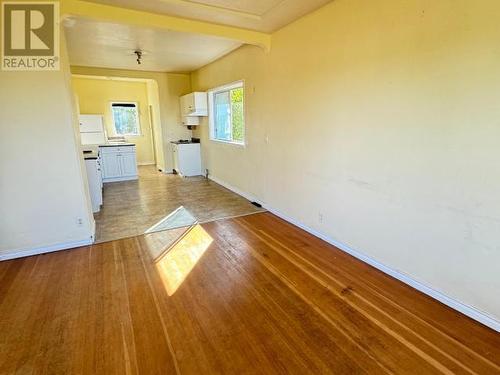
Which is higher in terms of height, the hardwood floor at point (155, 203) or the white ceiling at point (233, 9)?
the white ceiling at point (233, 9)

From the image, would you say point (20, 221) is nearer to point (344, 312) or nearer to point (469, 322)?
point (344, 312)

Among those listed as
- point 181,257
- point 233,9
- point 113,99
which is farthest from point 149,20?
point 113,99

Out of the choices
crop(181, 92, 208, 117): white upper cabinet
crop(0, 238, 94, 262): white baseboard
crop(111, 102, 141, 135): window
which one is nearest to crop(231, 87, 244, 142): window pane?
crop(181, 92, 208, 117): white upper cabinet

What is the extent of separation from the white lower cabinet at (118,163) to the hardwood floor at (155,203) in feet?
0.87

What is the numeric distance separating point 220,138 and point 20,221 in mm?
4101

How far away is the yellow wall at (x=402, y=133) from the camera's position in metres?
1.85

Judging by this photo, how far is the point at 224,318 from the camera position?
204 cm

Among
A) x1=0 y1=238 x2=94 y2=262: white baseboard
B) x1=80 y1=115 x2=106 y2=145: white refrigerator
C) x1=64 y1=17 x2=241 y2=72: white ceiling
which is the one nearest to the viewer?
x1=0 y1=238 x2=94 y2=262: white baseboard

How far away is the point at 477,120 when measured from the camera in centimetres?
184

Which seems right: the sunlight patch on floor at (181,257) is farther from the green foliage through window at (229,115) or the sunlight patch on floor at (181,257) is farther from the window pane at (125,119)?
the window pane at (125,119)

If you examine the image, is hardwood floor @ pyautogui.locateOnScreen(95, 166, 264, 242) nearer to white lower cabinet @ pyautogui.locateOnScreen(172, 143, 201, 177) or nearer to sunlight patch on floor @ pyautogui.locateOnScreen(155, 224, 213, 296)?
white lower cabinet @ pyautogui.locateOnScreen(172, 143, 201, 177)

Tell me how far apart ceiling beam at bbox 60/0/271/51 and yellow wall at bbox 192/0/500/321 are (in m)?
0.57

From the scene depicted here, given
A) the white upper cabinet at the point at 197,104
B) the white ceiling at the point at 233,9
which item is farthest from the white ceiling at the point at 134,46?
the white upper cabinet at the point at 197,104

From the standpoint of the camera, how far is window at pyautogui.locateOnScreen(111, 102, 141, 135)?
27.2ft
